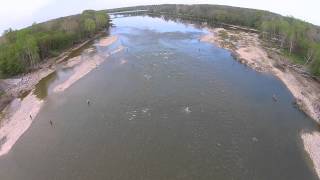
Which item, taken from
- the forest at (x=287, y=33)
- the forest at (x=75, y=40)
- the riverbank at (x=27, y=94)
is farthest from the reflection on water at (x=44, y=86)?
the forest at (x=287, y=33)

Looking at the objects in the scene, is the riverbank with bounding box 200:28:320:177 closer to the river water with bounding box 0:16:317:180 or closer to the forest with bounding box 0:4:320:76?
the river water with bounding box 0:16:317:180

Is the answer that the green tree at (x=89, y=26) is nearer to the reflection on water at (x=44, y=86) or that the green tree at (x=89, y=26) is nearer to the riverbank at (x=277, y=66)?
the reflection on water at (x=44, y=86)

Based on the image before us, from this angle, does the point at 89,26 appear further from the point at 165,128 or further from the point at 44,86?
the point at 165,128

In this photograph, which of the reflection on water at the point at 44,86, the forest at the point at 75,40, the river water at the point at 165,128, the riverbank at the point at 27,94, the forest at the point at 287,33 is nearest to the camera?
the river water at the point at 165,128

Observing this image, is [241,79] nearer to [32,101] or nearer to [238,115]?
[238,115]

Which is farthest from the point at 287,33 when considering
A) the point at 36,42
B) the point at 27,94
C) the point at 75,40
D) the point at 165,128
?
the point at 27,94

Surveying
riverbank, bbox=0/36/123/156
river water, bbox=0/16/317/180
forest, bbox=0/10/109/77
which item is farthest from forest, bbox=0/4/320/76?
river water, bbox=0/16/317/180
